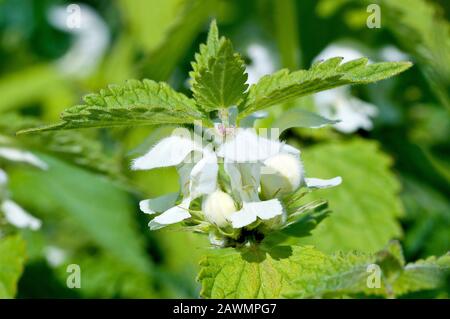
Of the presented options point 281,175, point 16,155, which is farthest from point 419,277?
point 16,155

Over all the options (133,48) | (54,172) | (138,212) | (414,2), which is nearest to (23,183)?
(54,172)

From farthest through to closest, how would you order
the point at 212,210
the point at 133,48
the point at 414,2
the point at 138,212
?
the point at 133,48
the point at 138,212
the point at 414,2
the point at 212,210

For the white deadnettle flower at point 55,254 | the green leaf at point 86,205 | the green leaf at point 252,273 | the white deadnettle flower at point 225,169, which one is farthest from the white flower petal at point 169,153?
the white deadnettle flower at point 55,254

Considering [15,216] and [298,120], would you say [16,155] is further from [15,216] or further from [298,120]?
[298,120]

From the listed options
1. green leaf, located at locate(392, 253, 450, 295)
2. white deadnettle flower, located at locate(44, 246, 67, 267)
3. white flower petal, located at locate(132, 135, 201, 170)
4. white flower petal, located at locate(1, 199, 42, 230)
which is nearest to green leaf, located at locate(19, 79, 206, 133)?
white flower petal, located at locate(132, 135, 201, 170)

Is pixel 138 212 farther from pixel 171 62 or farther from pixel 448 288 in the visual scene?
pixel 448 288

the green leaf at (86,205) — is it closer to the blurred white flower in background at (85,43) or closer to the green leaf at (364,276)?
the blurred white flower in background at (85,43)

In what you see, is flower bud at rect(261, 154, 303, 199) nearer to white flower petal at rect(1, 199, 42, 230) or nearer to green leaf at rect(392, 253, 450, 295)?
green leaf at rect(392, 253, 450, 295)
